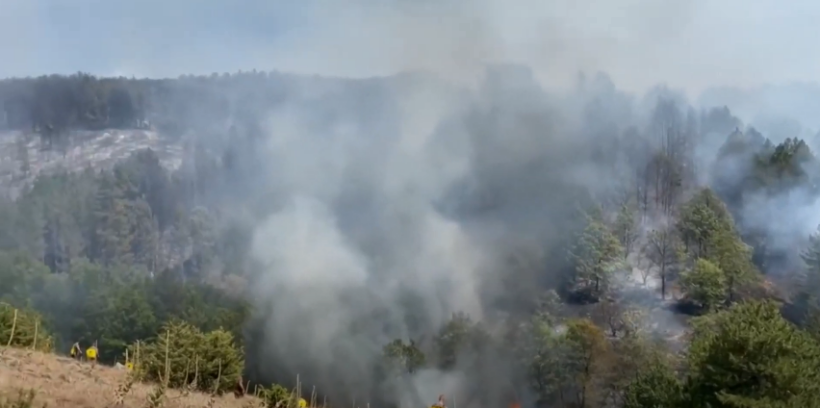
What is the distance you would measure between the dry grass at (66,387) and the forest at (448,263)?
204 inches

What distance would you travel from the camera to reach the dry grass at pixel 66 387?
8484mm

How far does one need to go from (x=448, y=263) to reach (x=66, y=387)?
49.0 metres

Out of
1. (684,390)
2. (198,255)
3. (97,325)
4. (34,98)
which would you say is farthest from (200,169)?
(684,390)

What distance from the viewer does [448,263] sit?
190 ft

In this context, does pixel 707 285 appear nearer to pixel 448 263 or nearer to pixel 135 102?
pixel 448 263

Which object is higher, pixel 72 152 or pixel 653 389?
pixel 72 152

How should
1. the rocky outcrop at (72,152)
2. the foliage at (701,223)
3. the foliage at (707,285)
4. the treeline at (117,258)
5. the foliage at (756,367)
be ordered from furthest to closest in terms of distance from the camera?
the rocky outcrop at (72,152) → the foliage at (701,223) → the treeline at (117,258) → the foliage at (707,285) → the foliage at (756,367)

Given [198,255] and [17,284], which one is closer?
[17,284]

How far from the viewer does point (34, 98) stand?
105812 mm

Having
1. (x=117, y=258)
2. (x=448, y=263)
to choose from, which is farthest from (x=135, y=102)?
(x=448, y=263)

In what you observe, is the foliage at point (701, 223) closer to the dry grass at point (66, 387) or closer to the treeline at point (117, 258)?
the treeline at point (117, 258)

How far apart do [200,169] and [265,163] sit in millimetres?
10723

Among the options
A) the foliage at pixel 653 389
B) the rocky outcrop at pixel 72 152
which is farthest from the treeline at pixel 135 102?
the foliage at pixel 653 389

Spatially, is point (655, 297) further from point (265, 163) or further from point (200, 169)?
point (200, 169)
